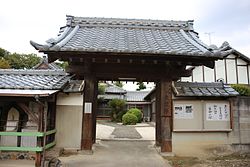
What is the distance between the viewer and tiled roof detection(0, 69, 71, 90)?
Result: 8.50 m

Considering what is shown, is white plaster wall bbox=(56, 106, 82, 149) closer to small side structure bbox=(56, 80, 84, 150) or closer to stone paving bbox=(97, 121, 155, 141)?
small side structure bbox=(56, 80, 84, 150)

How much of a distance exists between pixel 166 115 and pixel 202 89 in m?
2.09

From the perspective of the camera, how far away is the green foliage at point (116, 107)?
30.5 m

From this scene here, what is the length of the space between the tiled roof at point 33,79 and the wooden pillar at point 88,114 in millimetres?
932

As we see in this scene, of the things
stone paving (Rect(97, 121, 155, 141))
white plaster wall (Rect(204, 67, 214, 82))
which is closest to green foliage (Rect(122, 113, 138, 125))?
stone paving (Rect(97, 121, 155, 141))

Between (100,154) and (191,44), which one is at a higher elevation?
(191,44)

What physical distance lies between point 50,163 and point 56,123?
1.96 metres

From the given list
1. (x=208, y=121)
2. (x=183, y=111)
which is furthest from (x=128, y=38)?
(x=208, y=121)

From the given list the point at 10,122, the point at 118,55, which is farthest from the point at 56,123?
the point at 118,55

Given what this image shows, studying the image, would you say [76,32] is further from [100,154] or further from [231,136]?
[231,136]

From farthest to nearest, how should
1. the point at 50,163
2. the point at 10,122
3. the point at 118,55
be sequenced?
the point at 10,122
the point at 118,55
the point at 50,163

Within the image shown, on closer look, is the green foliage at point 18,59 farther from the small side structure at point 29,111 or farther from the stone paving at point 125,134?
the small side structure at point 29,111

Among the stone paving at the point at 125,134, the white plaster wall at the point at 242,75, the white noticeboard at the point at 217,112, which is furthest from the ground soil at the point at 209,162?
the white plaster wall at the point at 242,75

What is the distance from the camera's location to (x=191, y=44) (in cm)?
891
